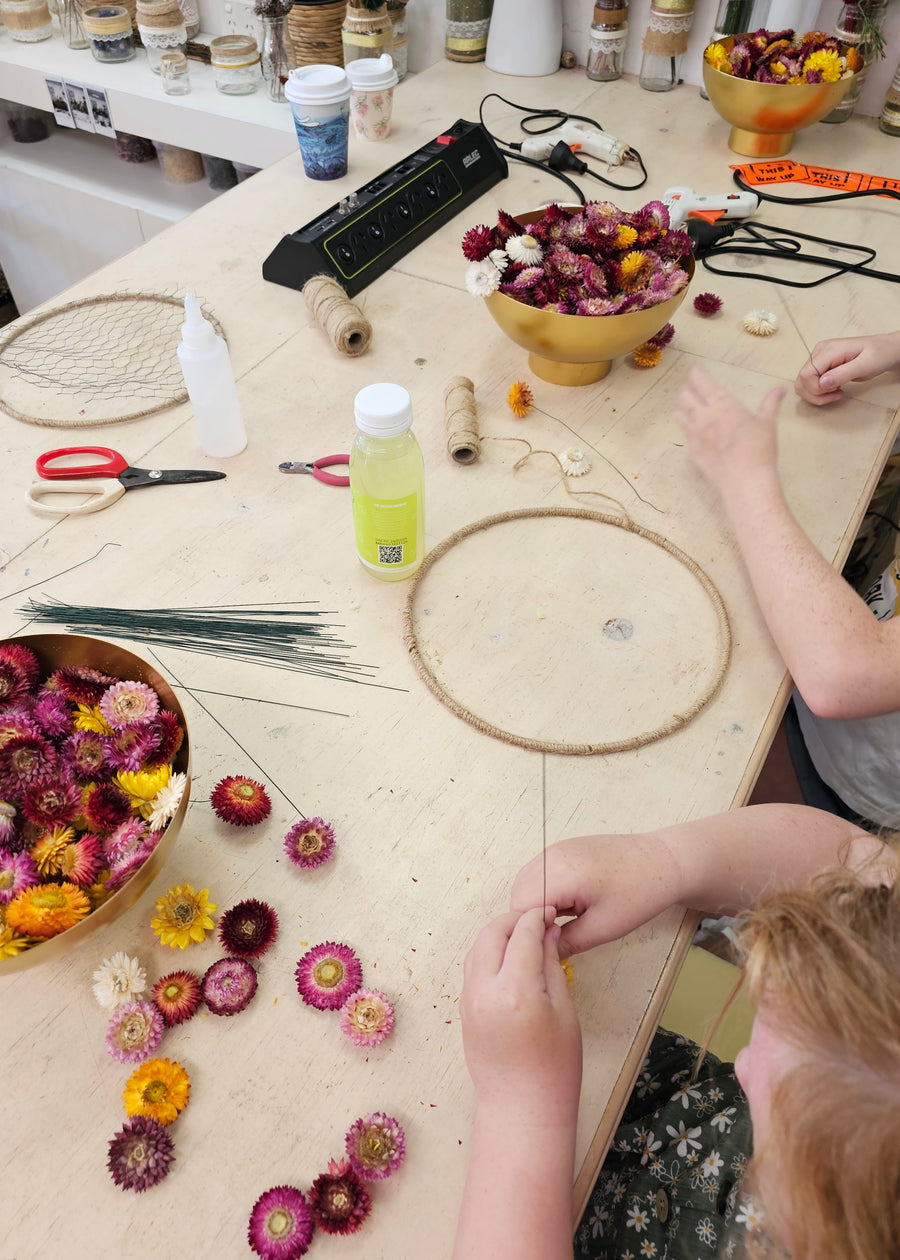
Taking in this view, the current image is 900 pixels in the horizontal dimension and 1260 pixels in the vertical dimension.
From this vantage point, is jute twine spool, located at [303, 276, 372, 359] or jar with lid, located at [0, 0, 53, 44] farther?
jar with lid, located at [0, 0, 53, 44]

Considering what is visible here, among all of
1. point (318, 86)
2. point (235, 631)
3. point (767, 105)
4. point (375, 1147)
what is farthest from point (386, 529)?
point (767, 105)

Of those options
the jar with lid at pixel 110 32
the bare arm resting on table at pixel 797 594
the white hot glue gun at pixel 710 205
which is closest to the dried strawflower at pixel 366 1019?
the bare arm resting on table at pixel 797 594

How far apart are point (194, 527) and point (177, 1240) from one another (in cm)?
60

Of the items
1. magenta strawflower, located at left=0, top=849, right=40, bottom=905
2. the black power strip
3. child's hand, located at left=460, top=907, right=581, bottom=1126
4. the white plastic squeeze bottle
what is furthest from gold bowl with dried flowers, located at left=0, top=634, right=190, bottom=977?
the black power strip

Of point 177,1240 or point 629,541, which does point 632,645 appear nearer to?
point 629,541

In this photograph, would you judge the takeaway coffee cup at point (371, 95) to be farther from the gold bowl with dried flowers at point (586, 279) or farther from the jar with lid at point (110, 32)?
the jar with lid at point (110, 32)

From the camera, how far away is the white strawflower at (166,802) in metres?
0.57

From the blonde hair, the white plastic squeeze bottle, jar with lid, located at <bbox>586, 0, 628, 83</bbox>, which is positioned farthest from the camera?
jar with lid, located at <bbox>586, 0, 628, 83</bbox>

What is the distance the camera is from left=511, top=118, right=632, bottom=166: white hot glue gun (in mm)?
1393

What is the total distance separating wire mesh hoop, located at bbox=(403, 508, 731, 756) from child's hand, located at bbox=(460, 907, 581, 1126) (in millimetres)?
192

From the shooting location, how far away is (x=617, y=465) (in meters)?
0.95

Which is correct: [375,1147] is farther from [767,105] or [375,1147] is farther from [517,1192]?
[767,105]

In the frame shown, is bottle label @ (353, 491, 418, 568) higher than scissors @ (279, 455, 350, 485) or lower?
higher

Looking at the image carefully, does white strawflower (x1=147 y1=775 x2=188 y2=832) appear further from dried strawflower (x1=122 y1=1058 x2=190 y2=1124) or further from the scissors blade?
the scissors blade
